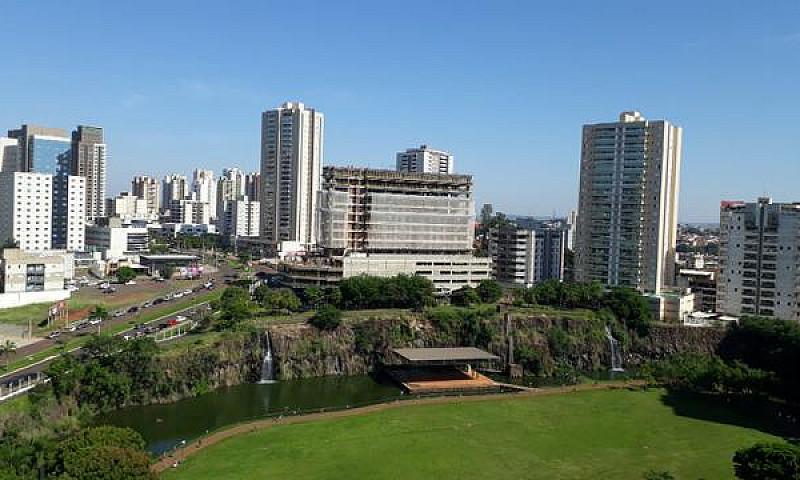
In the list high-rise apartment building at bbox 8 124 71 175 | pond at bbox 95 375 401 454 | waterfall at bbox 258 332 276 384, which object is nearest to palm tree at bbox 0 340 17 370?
pond at bbox 95 375 401 454

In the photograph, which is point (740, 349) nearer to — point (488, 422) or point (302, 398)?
point (488, 422)

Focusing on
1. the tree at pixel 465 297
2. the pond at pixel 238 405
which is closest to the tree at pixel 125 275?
the pond at pixel 238 405

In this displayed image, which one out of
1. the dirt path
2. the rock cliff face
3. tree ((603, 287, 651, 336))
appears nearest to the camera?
the dirt path

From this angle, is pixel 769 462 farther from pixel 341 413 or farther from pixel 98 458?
pixel 98 458

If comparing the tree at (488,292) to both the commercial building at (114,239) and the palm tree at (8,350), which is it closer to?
the palm tree at (8,350)

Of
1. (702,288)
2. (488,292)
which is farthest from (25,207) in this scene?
(702,288)

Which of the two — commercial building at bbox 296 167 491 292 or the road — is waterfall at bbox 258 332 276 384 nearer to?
the road
